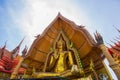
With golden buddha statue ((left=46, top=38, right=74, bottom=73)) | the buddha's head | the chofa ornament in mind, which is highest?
the buddha's head

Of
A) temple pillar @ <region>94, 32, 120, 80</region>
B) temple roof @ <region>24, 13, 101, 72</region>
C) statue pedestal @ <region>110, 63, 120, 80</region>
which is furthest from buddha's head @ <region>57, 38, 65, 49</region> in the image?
statue pedestal @ <region>110, 63, 120, 80</region>

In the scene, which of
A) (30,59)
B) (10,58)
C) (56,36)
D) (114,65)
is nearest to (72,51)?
(56,36)

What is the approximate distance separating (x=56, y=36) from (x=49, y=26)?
2.09 feet

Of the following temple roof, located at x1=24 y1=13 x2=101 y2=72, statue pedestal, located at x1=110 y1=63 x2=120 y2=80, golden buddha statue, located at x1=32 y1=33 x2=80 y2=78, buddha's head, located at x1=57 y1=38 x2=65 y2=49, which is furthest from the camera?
buddha's head, located at x1=57 y1=38 x2=65 y2=49

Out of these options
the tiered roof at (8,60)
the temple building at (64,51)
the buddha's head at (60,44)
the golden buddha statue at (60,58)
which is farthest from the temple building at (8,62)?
the buddha's head at (60,44)

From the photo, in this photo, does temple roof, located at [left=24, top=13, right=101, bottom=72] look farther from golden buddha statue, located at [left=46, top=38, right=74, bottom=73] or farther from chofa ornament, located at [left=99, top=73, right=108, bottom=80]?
chofa ornament, located at [left=99, top=73, right=108, bottom=80]

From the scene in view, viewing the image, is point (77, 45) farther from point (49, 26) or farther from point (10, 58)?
point (10, 58)

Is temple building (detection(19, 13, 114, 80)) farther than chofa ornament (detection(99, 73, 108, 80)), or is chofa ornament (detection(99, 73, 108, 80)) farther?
temple building (detection(19, 13, 114, 80))

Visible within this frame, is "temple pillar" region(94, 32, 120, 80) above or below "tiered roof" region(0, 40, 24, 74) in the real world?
below

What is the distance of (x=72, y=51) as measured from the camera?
22.5ft

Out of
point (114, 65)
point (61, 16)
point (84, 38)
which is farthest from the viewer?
point (61, 16)

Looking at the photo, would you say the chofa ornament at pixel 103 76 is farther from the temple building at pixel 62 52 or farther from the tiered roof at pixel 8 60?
the tiered roof at pixel 8 60

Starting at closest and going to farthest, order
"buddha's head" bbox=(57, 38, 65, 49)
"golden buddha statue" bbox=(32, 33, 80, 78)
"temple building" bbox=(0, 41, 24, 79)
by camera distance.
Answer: "golden buddha statue" bbox=(32, 33, 80, 78) < "buddha's head" bbox=(57, 38, 65, 49) < "temple building" bbox=(0, 41, 24, 79)

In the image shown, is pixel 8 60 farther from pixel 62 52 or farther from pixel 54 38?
pixel 62 52
